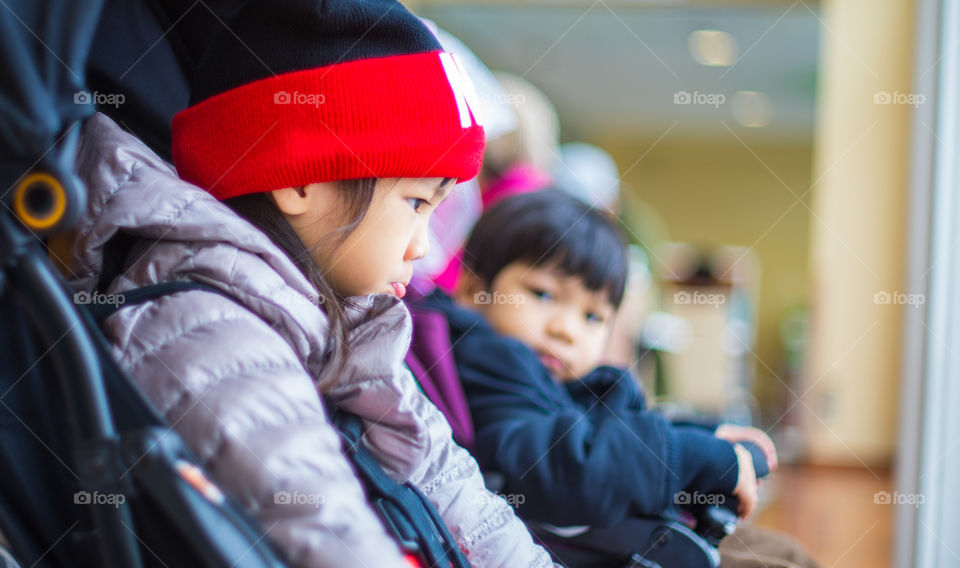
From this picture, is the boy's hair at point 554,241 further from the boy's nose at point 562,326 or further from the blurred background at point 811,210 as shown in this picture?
the blurred background at point 811,210

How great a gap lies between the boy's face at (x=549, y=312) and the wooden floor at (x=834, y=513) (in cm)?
149

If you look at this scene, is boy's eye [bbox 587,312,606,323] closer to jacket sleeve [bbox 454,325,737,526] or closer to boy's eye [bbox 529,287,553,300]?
boy's eye [bbox 529,287,553,300]

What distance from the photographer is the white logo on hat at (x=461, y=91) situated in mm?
848

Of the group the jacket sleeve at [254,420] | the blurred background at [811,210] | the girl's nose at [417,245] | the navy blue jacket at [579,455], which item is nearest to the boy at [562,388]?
the navy blue jacket at [579,455]

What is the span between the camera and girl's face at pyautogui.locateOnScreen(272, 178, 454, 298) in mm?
830

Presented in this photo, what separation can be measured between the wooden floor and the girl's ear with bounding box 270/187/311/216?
209 cm

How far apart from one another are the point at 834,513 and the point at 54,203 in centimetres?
327

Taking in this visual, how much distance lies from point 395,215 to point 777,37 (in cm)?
495

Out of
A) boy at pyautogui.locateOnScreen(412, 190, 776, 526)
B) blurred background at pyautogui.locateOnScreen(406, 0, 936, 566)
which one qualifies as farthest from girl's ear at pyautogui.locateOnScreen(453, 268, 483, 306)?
blurred background at pyautogui.locateOnScreen(406, 0, 936, 566)

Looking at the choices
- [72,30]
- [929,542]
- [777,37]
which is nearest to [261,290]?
[72,30]

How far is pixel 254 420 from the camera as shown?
0.57 metres

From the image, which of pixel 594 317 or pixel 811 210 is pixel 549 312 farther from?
pixel 811 210

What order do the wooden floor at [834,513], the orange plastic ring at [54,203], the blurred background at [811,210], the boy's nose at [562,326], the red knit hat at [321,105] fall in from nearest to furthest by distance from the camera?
the orange plastic ring at [54,203] < the red knit hat at [321,105] < the boy's nose at [562,326] < the wooden floor at [834,513] < the blurred background at [811,210]

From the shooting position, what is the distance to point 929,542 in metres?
1.40
